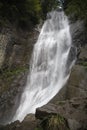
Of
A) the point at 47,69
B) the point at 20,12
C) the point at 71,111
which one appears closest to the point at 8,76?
the point at 47,69

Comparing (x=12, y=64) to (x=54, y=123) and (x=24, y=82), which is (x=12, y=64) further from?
(x=54, y=123)

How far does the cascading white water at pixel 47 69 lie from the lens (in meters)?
14.6

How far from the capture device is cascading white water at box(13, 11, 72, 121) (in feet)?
47.8

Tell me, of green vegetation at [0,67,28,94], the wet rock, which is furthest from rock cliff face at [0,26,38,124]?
the wet rock

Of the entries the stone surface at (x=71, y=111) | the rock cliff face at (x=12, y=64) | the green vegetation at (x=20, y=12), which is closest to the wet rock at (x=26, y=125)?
the stone surface at (x=71, y=111)

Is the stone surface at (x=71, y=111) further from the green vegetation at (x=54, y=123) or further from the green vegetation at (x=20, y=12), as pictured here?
the green vegetation at (x=20, y=12)

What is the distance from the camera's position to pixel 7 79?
16719mm

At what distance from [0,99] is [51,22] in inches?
360

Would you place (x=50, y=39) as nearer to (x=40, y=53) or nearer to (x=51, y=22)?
(x=40, y=53)

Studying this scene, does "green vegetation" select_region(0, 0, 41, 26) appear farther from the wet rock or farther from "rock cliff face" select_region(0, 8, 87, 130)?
the wet rock

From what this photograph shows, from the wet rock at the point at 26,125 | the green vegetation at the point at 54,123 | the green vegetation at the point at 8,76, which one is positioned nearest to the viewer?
the green vegetation at the point at 54,123

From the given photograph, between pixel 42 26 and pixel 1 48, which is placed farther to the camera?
pixel 42 26

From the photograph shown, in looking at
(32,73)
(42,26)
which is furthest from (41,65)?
(42,26)

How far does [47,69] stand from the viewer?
1678 cm
